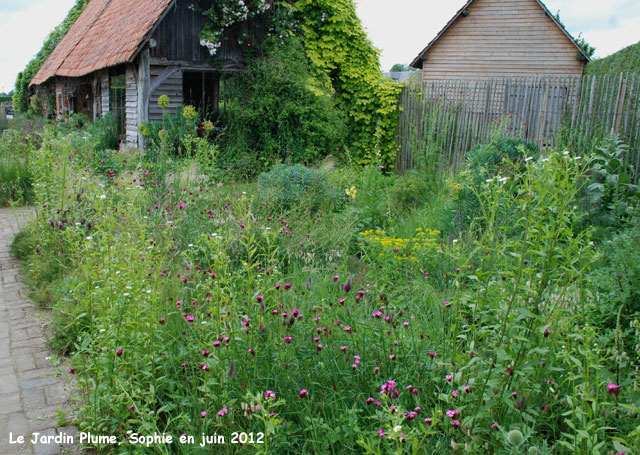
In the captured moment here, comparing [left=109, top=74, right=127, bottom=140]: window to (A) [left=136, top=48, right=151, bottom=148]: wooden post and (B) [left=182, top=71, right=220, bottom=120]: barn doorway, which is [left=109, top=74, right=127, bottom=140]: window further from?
(A) [left=136, top=48, right=151, bottom=148]: wooden post

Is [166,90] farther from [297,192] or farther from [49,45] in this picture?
[49,45]

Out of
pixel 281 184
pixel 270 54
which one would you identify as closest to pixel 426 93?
pixel 270 54

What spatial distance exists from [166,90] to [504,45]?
13828 millimetres

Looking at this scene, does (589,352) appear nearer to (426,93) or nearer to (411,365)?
(411,365)

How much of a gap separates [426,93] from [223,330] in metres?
9.12

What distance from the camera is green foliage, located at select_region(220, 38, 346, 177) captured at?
36.5 ft

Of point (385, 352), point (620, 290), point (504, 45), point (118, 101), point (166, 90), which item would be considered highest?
point (504, 45)

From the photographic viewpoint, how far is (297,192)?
267 inches

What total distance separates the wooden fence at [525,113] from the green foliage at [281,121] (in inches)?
77.8

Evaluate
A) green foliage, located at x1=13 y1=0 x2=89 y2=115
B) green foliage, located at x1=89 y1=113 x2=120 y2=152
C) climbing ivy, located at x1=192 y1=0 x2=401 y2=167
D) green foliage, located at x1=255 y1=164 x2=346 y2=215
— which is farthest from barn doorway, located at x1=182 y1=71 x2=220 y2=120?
green foliage, located at x1=13 y1=0 x2=89 y2=115

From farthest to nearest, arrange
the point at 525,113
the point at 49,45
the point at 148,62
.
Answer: the point at 49,45
the point at 148,62
the point at 525,113

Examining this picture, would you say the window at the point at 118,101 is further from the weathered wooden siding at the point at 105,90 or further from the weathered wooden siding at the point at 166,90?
the weathered wooden siding at the point at 166,90

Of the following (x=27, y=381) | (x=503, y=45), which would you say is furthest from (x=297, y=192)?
(x=503, y=45)

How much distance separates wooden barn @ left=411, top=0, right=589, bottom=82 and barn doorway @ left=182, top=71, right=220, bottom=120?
10.7 meters
